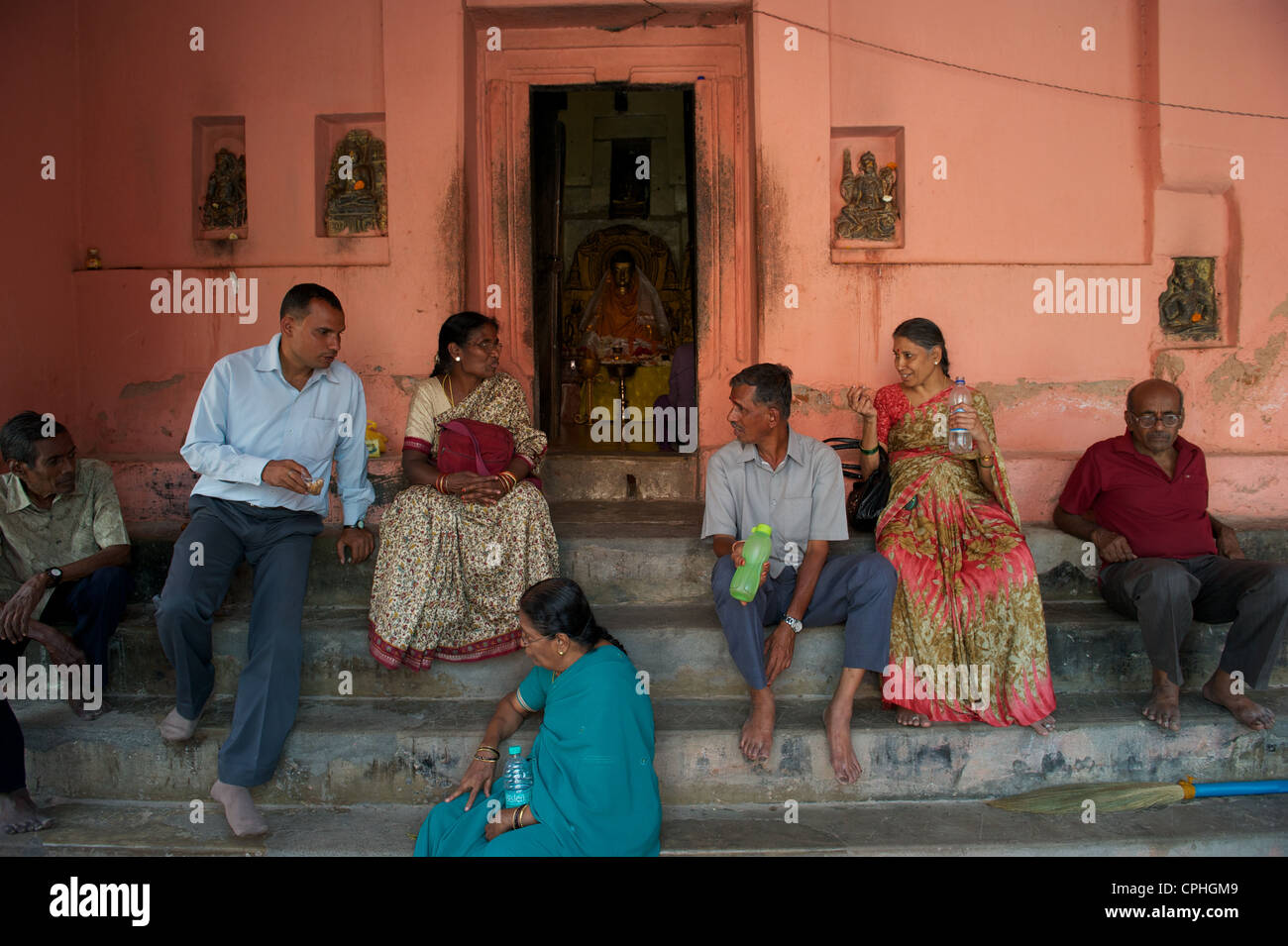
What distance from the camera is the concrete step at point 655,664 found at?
349 cm

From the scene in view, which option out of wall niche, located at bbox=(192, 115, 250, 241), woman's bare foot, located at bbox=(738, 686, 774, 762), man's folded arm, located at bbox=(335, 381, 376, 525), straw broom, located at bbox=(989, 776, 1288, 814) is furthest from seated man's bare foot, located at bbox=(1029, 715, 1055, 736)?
wall niche, located at bbox=(192, 115, 250, 241)

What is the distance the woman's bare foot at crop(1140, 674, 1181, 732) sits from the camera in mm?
3209

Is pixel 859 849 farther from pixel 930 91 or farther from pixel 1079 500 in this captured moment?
pixel 930 91

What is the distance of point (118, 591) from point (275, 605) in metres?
0.77

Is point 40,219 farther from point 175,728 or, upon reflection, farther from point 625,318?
point 625,318

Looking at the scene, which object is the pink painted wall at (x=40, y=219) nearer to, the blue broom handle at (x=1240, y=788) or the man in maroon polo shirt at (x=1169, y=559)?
the man in maroon polo shirt at (x=1169, y=559)

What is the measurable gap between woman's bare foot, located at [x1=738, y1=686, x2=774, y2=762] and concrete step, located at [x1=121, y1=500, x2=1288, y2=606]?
85 cm

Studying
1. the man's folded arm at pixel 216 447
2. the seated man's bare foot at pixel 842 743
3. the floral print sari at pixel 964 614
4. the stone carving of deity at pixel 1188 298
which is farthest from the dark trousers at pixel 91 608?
the stone carving of deity at pixel 1188 298

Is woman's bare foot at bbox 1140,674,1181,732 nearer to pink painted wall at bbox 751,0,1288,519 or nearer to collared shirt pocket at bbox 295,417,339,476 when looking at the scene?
pink painted wall at bbox 751,0,1288,519

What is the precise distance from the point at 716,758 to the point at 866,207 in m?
3.02

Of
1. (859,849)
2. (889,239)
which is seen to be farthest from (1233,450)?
(859,849)

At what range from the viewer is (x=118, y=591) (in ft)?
11.4

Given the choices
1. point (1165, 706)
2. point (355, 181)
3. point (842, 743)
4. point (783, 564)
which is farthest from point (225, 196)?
point (1165, 706)

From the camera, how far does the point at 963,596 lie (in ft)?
11.1
